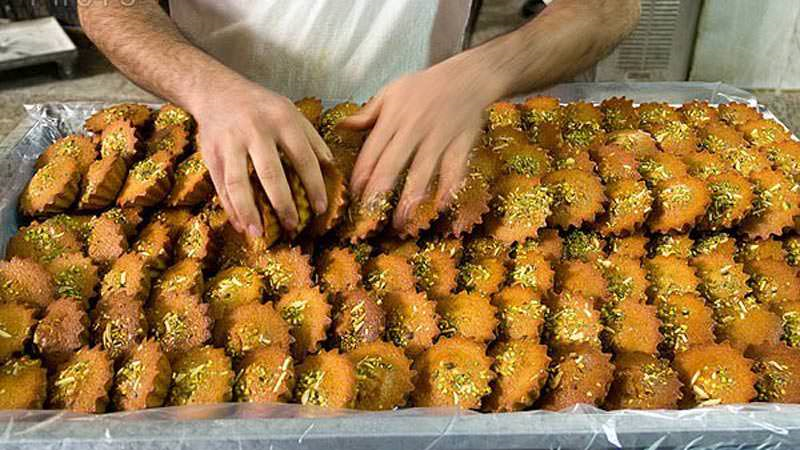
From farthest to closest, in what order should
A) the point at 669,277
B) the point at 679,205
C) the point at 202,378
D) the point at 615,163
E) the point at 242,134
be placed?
the point at 615,163
the point at 679,205
the point at 669,277
the point at 242,134
the point at 202,378

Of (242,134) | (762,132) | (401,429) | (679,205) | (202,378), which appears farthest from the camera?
(762,132)

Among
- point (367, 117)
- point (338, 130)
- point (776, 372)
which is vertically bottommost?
point (776, 372)

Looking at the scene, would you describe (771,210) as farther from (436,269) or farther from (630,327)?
(436,269)

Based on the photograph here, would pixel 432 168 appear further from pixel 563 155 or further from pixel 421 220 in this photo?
pixel 563 155

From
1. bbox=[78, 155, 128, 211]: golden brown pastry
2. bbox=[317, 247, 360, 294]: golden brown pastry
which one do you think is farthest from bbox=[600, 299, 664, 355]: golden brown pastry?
bbox=[78, 155, 128, 211]: golden brown pastry

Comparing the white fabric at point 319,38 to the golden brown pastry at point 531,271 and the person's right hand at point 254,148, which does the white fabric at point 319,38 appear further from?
the golden brown pastry at point 531,271

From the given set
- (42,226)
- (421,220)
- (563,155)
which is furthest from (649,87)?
(42,226)

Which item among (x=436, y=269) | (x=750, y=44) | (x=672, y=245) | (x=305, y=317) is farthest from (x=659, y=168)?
(x=750, y=44)

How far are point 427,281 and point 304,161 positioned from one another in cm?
40

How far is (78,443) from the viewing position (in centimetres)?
121

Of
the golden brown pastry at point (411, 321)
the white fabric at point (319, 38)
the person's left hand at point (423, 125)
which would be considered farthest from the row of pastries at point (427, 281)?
the white fabric at point (319, 38)

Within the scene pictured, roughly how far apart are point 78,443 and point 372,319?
0.60 metres

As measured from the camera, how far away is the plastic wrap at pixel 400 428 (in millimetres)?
1225

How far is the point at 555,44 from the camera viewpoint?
5.93ft
